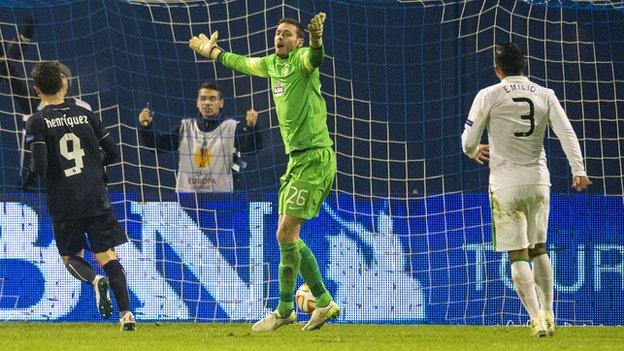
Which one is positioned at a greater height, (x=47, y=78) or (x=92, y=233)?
(x=47, y=78)

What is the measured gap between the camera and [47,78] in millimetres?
10453

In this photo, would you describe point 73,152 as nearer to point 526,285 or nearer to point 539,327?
point 526,285

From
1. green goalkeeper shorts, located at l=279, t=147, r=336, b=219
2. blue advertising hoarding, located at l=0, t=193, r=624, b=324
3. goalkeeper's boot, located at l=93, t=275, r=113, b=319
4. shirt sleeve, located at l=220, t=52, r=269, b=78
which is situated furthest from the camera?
blue advertising hoarding, located at l=0, t=193, r=624, b=324

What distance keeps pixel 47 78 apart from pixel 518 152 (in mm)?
3276

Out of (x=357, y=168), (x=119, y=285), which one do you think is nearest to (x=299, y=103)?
(x=119, y=285)

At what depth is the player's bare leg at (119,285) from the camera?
10570 mm

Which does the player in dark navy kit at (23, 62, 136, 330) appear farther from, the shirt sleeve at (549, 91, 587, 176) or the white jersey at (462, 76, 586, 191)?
the shirt sleeve at (549, 91, 587, 176)

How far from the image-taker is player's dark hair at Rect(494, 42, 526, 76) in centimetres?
1005

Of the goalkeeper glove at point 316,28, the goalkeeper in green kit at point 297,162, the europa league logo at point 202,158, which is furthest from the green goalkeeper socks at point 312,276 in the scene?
the europa league logo at point 202,158

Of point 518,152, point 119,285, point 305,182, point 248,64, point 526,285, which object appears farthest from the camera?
point 248,64

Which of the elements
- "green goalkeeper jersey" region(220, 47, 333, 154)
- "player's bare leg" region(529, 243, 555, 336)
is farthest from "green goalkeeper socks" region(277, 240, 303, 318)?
"player's bare leg" region(529, 243, 555, 336)

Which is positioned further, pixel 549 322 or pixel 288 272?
pixel 288 272

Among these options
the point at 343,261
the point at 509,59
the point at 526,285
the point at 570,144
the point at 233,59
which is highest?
the point at 233,59

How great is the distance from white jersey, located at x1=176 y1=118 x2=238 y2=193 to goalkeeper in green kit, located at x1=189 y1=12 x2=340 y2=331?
213cm
